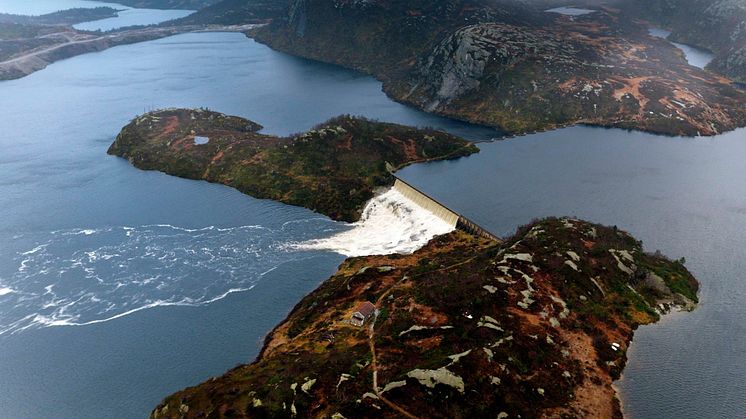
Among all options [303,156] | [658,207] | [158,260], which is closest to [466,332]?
[158,260]

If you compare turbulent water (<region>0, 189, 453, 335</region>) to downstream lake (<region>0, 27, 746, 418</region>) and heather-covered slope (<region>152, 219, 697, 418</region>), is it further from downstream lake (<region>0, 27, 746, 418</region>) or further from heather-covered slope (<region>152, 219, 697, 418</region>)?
heather-covered slope (<region>152, 219, 697, 418</region>)

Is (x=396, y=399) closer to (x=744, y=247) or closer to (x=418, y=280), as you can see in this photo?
(x=418, y=280)

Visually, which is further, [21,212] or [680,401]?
[21,212]

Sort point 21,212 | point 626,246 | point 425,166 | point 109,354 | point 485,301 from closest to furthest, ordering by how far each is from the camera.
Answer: point 485,301, point 109,354, point 626,246, point 21,212, point 425,166

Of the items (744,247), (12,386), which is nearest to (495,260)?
(744,247)

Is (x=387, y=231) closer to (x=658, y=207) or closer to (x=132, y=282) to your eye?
(x=132, y=282)

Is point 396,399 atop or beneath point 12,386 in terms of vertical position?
atop

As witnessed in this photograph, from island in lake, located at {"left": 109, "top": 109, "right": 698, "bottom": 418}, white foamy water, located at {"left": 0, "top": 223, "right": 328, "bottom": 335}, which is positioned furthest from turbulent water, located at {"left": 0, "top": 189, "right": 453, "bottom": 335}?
island in lake, located at {"left": 109, "top": 109, "right": 698, "bottom": 418}
